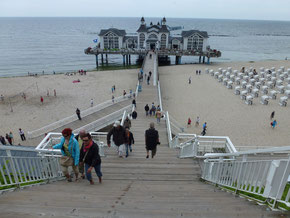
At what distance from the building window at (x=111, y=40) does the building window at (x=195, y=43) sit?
16049 millimetres

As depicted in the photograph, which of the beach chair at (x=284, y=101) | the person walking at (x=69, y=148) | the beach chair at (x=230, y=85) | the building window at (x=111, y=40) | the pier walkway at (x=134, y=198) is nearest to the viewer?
the pier walkway at (x=134, y=198)

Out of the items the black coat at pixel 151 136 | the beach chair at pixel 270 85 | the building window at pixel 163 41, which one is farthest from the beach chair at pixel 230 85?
the building window at pixel 163 41

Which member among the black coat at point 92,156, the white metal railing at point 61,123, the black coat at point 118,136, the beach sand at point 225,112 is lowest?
the beach sand at point 225,112

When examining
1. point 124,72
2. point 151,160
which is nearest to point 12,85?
point 124,72

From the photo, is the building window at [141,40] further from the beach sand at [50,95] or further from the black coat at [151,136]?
the black coat at [151,136]

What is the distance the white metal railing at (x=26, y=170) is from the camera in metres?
3.95

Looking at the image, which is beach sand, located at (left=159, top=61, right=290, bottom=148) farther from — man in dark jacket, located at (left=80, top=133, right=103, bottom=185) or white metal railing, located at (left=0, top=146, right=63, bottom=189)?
white metal railing, located at (left=0, top=146, right=63, bottom=189)

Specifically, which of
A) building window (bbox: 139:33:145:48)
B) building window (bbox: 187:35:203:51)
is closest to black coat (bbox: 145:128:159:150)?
building window (bbox: 187:35:203:51)

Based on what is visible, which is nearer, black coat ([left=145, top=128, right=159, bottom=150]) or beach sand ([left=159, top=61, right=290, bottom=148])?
black coat ([left=145, top=128, right=159, bottom=150])

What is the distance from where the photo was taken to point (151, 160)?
6.67m

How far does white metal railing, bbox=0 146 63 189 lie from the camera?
156 inches

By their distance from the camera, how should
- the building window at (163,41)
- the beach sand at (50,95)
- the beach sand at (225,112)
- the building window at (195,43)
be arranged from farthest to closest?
the building window at (163,41) < the building window at (195,43) < the beach sand at (50,95) < the beach sand at (225,112)

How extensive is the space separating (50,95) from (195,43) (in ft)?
110

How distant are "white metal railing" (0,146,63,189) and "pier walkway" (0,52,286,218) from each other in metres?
0.30
